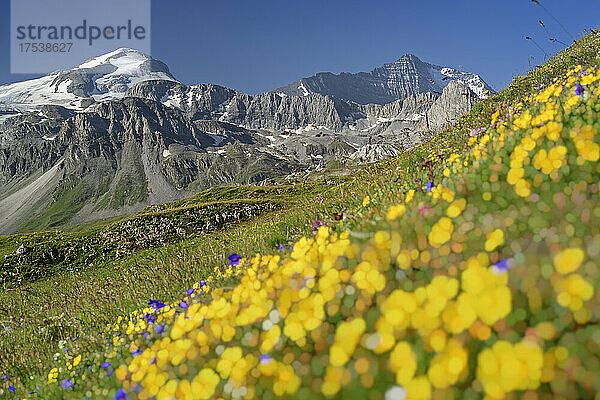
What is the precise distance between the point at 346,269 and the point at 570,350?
1.88 metres

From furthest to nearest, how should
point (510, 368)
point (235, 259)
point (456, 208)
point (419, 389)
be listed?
point (235, 259) → point (456, 208) → point (419, 389) → point (510, 368)

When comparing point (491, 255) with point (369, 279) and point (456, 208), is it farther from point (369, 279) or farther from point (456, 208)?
point (369, 279)

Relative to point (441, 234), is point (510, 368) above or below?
below

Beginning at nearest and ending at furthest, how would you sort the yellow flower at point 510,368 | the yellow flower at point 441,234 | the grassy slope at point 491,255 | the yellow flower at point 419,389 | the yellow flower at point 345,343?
the yellow flower at point 510,368
the yellow flower at point 419,389
the grassy slope at point 491,255
the yellow flower at point 345,343
the yellow flower at point 441,234

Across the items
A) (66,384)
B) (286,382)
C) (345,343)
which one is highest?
(345,343)

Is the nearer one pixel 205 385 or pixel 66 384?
pixel 205 385

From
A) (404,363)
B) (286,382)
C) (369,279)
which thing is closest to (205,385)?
(286,382)

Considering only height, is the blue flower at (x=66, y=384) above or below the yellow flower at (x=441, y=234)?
below

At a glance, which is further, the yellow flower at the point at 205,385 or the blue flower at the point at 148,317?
the blue flower at the point at 148,317

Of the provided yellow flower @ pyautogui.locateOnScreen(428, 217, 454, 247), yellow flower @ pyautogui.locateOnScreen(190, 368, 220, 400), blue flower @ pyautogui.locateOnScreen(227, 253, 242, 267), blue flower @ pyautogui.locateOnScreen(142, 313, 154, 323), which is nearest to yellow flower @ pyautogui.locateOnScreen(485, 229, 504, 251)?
yellow flower @ pyautogui.locateOnScreen(428, 217, 454, 247)

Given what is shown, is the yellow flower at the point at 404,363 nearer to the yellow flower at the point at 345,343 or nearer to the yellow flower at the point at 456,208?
the yellow flower at the point at 345,343

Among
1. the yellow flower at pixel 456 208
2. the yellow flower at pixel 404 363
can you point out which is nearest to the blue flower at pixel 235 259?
the yellow flower at pixel 456 208

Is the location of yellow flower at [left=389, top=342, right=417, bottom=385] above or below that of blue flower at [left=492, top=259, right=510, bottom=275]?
below

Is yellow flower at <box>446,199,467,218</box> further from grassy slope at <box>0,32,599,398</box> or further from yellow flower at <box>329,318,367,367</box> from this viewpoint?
yellow flower at <box>329,318,367,367</box>
